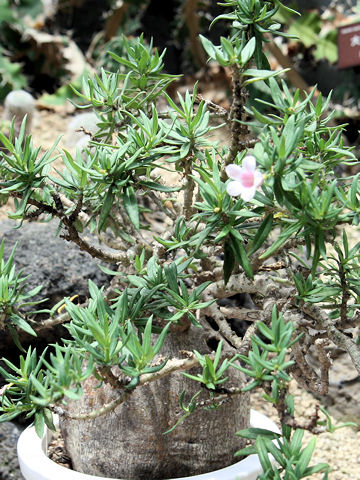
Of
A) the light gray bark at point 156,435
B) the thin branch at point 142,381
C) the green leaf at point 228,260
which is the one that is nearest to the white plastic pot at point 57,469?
the light gray bark at point 156,435

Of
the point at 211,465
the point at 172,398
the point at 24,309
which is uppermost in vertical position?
the point at 172,398

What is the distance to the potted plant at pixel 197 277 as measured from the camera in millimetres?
677

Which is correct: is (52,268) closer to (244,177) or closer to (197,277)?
(197,277)

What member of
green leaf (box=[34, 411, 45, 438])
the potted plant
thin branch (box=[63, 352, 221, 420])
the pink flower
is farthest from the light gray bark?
the pink flower

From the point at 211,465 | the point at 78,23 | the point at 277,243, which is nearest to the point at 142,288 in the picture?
the point at 277,243

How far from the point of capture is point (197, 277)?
3.31 ft

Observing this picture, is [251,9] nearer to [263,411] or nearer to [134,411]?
[134,411]

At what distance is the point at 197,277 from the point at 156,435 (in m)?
0.27

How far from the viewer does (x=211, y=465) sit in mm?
1014

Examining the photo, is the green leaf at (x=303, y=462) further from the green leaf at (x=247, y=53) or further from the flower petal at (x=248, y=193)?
the green leaf at (x=247, y=53)

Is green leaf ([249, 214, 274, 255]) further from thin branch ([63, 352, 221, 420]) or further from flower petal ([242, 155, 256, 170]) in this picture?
thin branch ([63, 352, 221, 420])

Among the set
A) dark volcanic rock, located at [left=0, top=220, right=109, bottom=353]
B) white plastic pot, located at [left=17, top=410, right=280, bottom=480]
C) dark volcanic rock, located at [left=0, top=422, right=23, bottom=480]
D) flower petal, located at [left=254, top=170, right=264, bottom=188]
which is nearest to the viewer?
flower petal, located at [left=254, top=170, right=264, bottom=188]

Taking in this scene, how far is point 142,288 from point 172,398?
256 mm

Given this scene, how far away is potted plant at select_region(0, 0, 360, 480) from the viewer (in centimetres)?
68
